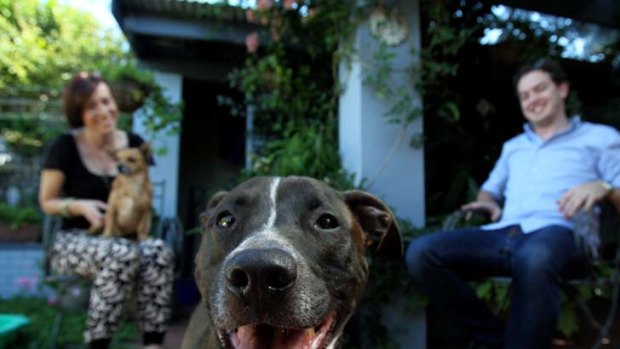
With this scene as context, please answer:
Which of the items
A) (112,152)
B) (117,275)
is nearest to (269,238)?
(117,275)

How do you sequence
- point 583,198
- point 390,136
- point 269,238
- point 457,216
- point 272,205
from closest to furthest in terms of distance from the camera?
point 269,238 < point 272,205 < point 583,198 < point 457,216 < point 390,136

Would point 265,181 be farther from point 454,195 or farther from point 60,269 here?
point 454,195

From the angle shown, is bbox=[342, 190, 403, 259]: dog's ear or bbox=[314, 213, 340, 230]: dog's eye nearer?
bbox=[314, 213, 340, 230]: dog's eye

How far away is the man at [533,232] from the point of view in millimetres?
2430

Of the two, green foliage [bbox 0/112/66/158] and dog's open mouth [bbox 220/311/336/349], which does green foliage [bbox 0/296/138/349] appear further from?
green foliage [bbox 0/112/66/158]

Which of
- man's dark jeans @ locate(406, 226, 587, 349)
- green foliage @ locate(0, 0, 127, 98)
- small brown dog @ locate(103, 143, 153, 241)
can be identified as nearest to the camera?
man's dark jeans @ locate(406, 226, 587, 349)

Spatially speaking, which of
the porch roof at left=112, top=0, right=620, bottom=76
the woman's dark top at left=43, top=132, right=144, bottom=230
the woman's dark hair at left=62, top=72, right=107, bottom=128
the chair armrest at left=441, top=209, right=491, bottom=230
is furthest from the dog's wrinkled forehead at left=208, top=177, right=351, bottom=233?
the porch roof at left=112, top=0, right=620, bottom=76

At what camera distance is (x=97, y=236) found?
320 cm

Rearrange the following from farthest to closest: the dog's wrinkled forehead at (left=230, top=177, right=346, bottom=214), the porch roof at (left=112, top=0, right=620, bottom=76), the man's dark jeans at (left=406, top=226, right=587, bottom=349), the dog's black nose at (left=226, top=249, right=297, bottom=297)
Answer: the porch roof at (left=112, top=0, right=620, bottom=76)
the man's dark jeans at (left=406, top=226, right=587, bottom=349)
the dog's wrinkled forehead at (left=230, top=177, right=346, bottom=214)
the dog's black nose at (left=226, top=249, right=297, bottom=297)

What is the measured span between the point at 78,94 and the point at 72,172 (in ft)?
1.82

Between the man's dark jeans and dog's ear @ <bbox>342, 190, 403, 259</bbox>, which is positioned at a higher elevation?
dog's ear @ <bbox>342, 190, 403, 259</bbox>

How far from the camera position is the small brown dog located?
331 centimetres

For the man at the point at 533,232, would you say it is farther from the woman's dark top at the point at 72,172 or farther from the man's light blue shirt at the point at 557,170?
the woman's dark top at the point at 72,172

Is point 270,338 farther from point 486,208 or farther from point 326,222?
point 486,208
